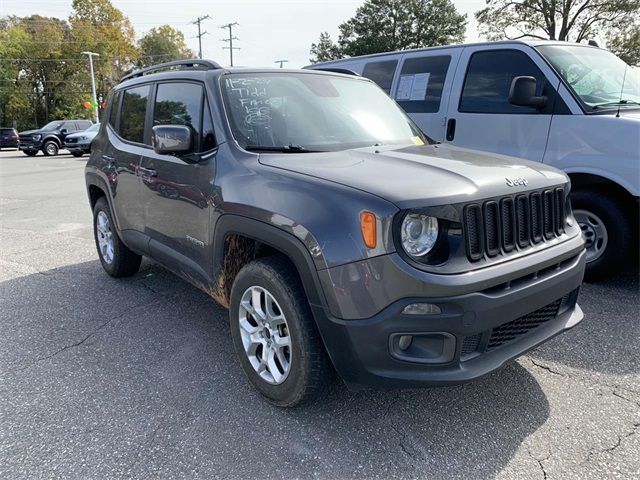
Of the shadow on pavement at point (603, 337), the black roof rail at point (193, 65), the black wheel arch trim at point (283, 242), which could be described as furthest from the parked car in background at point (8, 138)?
the shadow on pavement at point (603, 337)

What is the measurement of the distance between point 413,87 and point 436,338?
412 cm

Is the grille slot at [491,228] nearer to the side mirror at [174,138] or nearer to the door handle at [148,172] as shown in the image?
the side mirror at [174,138]

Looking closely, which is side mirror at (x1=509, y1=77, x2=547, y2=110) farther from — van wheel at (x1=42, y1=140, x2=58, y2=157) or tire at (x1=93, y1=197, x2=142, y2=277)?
van wheel at (x1=42, y1=140, x2=58, y2=157)

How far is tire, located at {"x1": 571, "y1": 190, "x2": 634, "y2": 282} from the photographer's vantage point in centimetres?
421

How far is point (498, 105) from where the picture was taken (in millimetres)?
4867

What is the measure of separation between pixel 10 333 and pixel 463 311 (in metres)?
3.44

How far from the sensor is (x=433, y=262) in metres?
2.17

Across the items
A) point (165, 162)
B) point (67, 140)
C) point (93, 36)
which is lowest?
point (67, 140)

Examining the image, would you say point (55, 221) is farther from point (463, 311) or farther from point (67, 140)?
point (67, 140)

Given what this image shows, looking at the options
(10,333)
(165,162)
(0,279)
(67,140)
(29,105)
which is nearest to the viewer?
(165,162)

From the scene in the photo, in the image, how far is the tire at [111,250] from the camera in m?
4.65

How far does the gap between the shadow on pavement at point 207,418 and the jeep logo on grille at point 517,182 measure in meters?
1.20

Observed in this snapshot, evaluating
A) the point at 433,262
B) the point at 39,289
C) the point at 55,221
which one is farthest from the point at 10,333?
the point at 55,221

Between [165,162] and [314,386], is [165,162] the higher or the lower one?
the higher one
